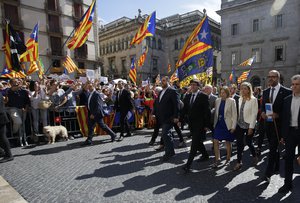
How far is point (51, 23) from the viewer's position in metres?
29.0

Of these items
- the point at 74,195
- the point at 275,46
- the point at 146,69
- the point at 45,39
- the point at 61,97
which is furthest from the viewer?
the point at 146,69

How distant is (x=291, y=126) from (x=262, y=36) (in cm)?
3377

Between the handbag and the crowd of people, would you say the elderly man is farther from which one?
the handbag

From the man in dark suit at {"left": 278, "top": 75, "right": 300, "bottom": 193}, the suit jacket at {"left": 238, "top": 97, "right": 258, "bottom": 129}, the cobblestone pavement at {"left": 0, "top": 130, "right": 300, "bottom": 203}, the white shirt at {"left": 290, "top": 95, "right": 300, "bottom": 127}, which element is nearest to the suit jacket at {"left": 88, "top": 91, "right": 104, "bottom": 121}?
the cobblestone pavement at {"left": 0, "top": 130, "right": 300, "bottom": 203}

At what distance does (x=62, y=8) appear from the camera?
29.8 m

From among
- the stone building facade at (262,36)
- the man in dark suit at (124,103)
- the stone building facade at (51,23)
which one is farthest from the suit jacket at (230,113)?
the stone building facade at (262,36)

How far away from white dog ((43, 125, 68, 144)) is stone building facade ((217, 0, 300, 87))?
3201cm

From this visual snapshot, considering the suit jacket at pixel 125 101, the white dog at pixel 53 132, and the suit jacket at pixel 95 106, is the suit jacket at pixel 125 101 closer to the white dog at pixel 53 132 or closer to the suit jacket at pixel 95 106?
the suit jacket at pixel 95 106

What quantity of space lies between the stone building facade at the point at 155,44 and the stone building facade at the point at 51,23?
33.6 feet

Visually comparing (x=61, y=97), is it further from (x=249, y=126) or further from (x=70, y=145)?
(x=249, y=126)

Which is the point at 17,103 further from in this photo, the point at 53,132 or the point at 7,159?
the point at 7,159

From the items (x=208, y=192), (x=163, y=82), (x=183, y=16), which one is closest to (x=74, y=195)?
(x=208, y=192)

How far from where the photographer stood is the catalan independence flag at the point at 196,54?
750 centimetres

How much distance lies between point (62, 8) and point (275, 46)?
31.8 m
